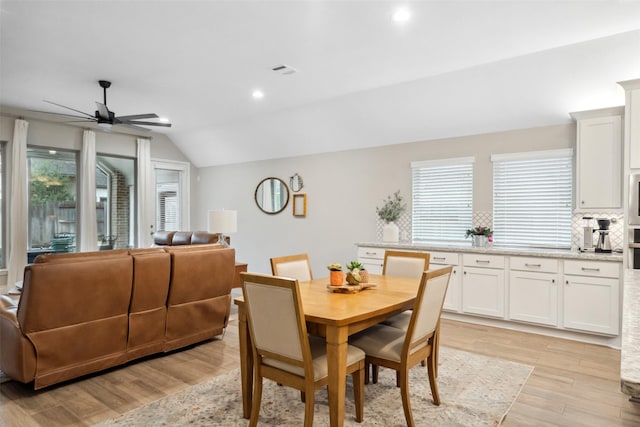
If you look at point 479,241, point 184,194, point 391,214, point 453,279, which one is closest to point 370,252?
point 391,214

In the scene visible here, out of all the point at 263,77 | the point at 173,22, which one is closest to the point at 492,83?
the point at 263,77

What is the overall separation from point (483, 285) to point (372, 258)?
1475mm

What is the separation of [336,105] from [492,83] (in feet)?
6.81

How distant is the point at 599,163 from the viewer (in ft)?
13.0

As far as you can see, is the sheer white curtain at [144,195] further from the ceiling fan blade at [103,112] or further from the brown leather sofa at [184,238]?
the ceiling fan blade at [103,112]

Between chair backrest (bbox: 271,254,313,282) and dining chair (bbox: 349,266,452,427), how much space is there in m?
0.83

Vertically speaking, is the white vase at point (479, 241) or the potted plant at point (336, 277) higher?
the white vase at point (479, 241)

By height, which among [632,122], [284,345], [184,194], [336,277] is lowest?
[284,345]

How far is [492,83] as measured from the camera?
14.4 ft

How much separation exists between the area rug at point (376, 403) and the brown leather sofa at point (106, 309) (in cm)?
77

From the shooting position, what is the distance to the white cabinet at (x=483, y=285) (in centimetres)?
438

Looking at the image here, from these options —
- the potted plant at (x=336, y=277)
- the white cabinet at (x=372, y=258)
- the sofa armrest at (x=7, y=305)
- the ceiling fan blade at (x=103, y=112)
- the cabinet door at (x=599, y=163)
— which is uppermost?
the ceiling fan blade at (x=103, y=112)

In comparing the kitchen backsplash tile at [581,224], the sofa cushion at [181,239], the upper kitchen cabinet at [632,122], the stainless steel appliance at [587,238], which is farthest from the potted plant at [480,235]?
the sofa cushion at [181,239]

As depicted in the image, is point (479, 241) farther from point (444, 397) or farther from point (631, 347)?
point (631, 347)
